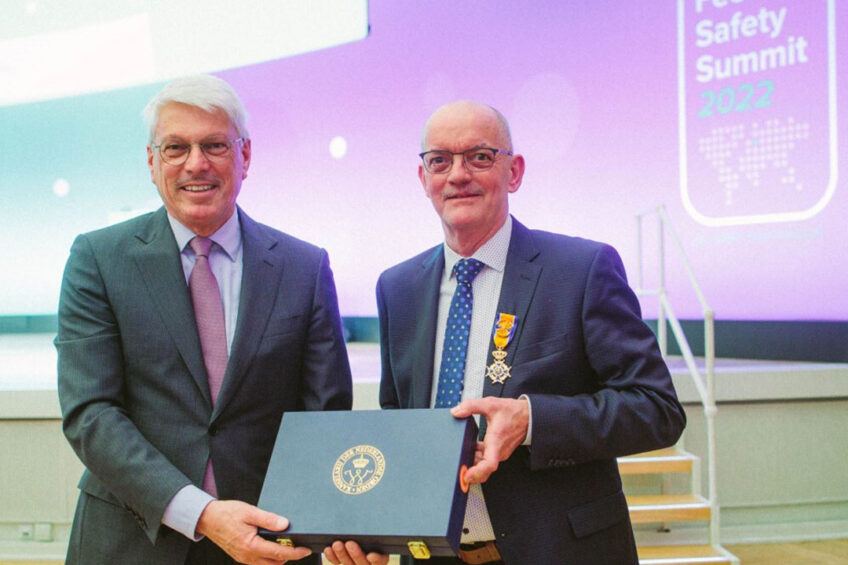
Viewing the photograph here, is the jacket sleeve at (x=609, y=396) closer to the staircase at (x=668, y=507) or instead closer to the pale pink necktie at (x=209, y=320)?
the pale pink necktie at (x=209, y=320)

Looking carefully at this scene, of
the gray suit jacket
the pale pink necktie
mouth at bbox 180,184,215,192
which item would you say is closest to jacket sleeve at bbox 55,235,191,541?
the gray suit jacket

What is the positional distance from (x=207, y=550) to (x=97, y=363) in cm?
40

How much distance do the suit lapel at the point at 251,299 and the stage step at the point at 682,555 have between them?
94.2 inches

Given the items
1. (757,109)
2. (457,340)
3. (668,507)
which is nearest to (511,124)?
(757,109)

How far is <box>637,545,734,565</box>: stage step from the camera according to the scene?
120 inches

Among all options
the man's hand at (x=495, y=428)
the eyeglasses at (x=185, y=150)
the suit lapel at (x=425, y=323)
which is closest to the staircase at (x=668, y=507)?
the suit lapel at (x=425, y=323)

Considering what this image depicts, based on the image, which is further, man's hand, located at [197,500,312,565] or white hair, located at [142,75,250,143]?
white hair, located at [142,75,250,143]

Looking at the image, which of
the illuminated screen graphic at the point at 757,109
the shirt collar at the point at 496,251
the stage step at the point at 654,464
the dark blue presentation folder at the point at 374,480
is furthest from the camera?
the illuminated screen graphic at the point at 757,109

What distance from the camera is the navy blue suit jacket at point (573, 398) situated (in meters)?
1.24

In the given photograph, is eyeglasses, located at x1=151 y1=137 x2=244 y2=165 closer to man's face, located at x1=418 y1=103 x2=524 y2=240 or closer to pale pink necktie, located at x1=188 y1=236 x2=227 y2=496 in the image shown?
pale pink necktie, located at x1=188 y1=236 x2=227 y2=496

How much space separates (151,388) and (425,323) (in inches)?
21.5

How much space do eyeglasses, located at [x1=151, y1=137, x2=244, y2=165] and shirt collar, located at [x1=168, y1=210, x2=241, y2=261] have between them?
0.13 meters

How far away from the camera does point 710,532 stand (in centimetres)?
321

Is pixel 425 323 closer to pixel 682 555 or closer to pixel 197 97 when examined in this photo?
pixel 197 97
